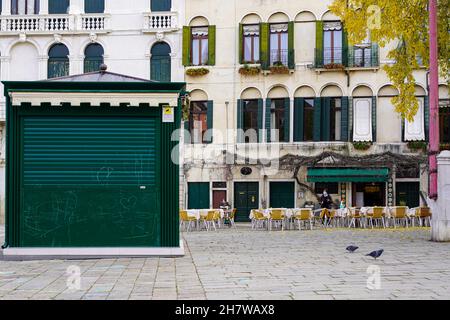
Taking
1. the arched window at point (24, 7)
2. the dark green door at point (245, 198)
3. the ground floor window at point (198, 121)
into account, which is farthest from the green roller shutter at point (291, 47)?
the arched window at point (24, 7)

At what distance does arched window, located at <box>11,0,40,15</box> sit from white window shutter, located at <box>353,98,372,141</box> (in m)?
16.8

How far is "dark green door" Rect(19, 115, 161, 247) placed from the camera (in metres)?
14.0

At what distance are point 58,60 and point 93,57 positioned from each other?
1.78 metres

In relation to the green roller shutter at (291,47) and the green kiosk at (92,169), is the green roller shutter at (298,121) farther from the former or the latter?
the green kiosk at (92,169)

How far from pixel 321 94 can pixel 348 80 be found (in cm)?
145

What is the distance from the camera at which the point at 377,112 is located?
111 ft

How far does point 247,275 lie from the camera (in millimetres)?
11070

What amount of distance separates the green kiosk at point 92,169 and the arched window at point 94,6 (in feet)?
74.7

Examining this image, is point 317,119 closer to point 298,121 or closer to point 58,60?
point 298,121

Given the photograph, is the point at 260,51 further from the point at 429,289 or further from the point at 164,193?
the point at 429,289

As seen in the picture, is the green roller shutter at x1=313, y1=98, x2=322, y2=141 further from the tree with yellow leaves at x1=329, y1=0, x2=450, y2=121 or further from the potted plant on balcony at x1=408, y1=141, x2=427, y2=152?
the tree with yellow leaves at x1=329, y1=0, x2=450, y2=121

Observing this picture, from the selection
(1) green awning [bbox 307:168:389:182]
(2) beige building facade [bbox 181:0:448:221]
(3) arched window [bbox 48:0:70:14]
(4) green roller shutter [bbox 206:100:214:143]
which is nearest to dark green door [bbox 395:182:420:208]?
(2) beige building facade [bbox 181:0:448:221]

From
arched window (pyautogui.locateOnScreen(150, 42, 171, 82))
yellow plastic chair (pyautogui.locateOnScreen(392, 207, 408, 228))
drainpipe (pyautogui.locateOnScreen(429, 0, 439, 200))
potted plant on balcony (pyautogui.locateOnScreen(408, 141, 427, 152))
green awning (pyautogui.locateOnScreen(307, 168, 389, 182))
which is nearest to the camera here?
drainpipe (pyautogui.locateOnScreen(429, 0, 439, 200))

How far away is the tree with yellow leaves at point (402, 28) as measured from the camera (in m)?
19.5
